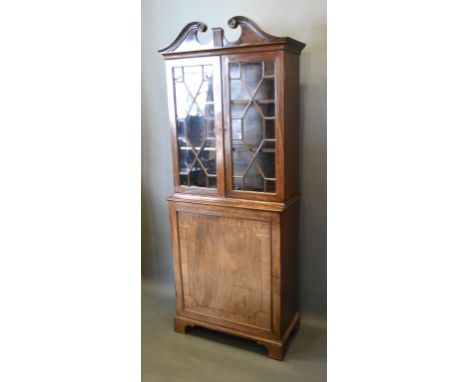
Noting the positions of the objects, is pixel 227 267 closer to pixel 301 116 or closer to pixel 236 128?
pixel 236 128

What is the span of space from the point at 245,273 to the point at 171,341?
27.6 inches

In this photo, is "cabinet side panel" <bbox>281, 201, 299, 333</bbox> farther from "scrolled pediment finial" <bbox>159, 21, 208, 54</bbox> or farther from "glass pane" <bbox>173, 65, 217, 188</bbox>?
"scrolled pediment finial" <bbox>159, 21, 208, 54</bbox>

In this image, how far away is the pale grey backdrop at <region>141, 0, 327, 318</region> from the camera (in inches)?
87.6

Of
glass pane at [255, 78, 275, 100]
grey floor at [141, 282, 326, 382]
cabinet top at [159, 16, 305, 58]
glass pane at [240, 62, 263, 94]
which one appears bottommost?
grey floor at [141, 282, 326, 382]

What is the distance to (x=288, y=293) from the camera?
7.54 feet

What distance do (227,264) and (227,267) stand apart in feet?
0.06

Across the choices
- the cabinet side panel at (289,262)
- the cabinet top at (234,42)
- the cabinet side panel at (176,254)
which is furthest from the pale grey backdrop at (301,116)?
the cabinet side panel at (176,254)

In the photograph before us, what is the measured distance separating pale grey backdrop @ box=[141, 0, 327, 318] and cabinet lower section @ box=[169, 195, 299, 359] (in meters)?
0.16

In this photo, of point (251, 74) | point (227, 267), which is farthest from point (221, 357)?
point (251, 74)

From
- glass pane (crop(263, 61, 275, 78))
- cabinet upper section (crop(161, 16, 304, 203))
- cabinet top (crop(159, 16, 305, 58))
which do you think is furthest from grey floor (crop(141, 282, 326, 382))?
cabinet top (crop(159, 16, 305, 58))
